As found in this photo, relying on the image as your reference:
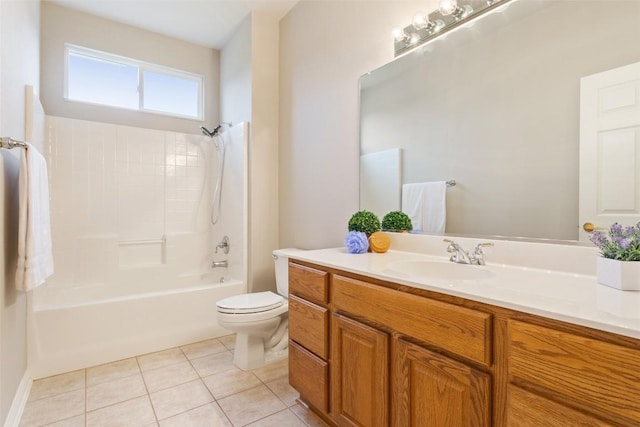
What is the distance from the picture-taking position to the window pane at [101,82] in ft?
9.41

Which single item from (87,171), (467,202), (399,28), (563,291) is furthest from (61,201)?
(563,291)

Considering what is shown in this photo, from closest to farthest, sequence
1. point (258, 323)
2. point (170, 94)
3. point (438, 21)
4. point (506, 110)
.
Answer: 1. point (506, 110)
2. point (438, 21)
3. point (258, 323)
4. point (170, 94)

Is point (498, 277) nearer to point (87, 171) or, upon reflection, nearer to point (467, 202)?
point (467, 202)

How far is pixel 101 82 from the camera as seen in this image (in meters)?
3.00

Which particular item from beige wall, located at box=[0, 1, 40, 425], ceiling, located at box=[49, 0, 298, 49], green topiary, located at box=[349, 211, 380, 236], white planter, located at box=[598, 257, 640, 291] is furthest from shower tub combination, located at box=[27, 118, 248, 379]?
white planter, located at box=[598, 257, 640, 291]

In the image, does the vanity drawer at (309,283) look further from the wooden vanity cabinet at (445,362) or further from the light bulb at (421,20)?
the light bulb at (421,20)

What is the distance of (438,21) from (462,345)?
1.52 m

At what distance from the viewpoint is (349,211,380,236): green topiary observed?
174 centimetres

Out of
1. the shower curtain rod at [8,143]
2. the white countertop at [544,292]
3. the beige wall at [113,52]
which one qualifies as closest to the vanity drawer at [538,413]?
the white countertop at [544,292]

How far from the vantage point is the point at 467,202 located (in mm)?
1469

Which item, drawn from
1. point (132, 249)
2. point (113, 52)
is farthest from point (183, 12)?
point (132, 249)

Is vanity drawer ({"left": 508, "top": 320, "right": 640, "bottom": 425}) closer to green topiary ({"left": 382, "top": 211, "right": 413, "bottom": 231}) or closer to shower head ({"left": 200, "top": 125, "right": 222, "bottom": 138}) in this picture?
green topiary ({"left": 382, "top": 211, "right": 413, "bottom": 231})

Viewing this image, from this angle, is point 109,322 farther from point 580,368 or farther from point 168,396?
point 580,368

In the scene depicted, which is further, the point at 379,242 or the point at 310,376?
the point at 379,242
